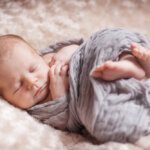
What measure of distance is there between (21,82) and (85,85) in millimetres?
176

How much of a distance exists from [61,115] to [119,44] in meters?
0.22

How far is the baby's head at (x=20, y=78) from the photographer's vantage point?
1.23 m

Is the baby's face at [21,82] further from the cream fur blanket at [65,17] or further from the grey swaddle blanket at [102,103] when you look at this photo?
the cream fur blanket at [65,17]

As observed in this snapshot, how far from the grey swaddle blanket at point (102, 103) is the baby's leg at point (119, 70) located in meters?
0.01

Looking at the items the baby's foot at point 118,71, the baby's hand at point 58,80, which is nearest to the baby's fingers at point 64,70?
the baby's hand at point 58,80

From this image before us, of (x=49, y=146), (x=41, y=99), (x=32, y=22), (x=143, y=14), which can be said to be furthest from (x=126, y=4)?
(x=49, y=146)

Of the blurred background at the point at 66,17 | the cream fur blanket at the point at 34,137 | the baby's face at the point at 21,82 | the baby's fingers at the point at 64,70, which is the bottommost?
the cream fur blanket at the point at 34,137

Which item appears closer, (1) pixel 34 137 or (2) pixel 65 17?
(1) pixel 34 137

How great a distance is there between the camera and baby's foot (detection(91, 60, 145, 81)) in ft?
3.67

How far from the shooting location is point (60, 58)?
1299mm

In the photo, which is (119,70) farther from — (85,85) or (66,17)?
(66,17)

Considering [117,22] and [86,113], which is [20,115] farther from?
[117,22]

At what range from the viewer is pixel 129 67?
3.74 feet

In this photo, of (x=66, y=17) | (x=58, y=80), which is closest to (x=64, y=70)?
(x=58, y=80)
